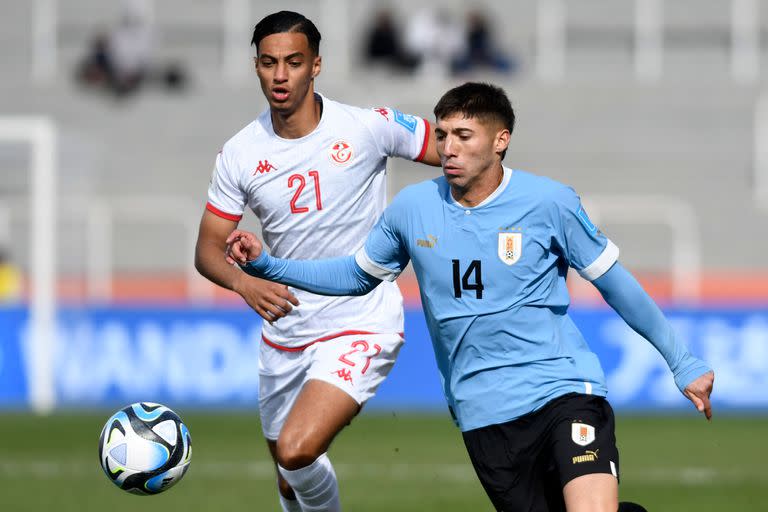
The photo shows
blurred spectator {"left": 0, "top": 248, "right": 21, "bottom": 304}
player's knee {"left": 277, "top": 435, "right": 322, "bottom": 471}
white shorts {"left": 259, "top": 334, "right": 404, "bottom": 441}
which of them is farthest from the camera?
blurred spectator {"left": 0, "top": 248, "right": 21, "bottom": 304}

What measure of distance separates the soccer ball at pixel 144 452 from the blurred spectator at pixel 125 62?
1874 centimetres

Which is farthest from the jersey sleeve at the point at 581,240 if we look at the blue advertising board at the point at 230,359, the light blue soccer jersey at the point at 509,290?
the blue advertising board at the point at 230,359

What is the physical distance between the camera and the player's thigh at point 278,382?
749cm

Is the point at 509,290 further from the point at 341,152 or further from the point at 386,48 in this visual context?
the point at 386,48

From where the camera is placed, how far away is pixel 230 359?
53.7 feet

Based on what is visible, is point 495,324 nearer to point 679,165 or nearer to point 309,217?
point 309,217

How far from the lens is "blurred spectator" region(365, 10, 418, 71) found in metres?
25.5

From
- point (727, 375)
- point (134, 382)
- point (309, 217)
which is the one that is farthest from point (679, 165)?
point (309, 217)

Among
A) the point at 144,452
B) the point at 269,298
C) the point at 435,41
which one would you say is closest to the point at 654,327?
the point at 269,298

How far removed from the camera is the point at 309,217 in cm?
727

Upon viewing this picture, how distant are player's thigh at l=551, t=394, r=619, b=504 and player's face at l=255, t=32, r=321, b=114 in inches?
84.1

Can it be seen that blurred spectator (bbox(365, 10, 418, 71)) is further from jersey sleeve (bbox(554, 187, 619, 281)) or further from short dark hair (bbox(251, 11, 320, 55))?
jersey sleeve (bbox(554, 187, 619, 281))

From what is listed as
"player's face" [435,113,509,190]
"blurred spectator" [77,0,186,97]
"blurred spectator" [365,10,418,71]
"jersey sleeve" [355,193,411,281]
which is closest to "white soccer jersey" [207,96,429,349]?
"jersey sleeve" [355,193,411,281]

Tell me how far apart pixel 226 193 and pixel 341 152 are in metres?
0.62
